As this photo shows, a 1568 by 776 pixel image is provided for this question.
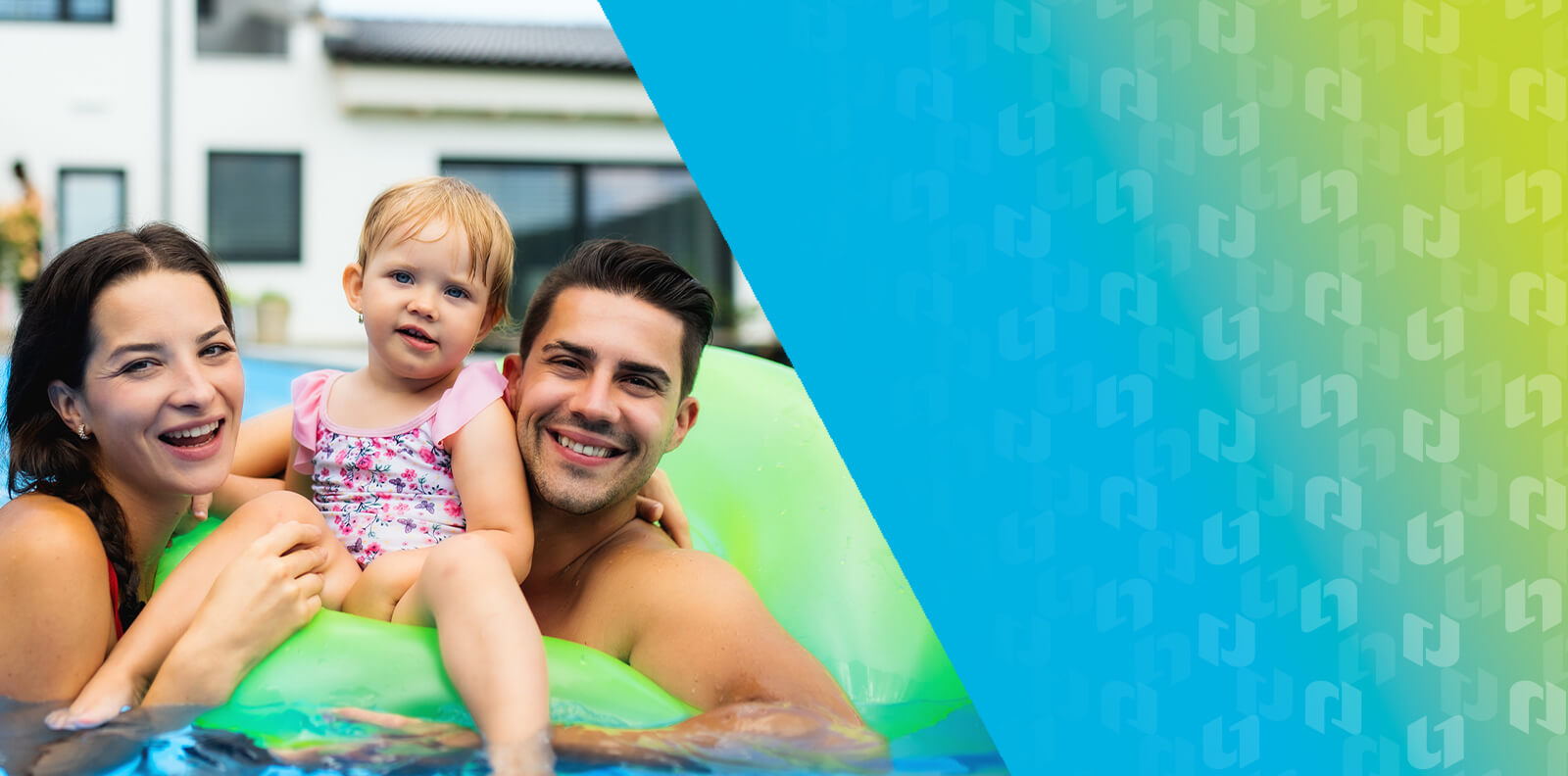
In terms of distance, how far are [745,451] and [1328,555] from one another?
1.66 metres

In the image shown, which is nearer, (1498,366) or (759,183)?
(1498,366)

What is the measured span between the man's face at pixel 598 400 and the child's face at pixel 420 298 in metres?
0.16

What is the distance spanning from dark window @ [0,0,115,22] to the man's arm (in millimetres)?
14682

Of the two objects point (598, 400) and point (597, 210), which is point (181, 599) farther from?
point (597, 210)

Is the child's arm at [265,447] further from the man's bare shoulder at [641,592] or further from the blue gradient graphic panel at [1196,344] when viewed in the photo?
the blue gradient graphic panel at [1196,344]

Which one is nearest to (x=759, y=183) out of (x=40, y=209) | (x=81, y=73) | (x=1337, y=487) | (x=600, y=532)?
(x=1337, y=487)

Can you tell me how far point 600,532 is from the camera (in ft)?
7.92

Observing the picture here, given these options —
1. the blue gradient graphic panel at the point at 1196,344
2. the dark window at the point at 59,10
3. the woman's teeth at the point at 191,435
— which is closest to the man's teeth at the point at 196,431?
the woman's teeth at the point at 191,435

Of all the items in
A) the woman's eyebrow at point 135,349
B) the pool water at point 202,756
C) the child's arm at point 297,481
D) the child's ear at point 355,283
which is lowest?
the pool water at point 202,756

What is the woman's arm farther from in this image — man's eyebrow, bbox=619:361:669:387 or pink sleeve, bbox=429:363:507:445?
man's eyebrow, bbox=619:361:669:387

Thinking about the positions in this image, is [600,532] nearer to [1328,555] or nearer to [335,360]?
[1328,555]

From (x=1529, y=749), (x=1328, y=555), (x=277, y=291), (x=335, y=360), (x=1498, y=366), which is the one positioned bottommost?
(x=1529, y=749)

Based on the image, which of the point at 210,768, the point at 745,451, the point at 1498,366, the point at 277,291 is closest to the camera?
the point at 1498,366

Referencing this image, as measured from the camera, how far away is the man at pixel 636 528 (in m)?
2.10
